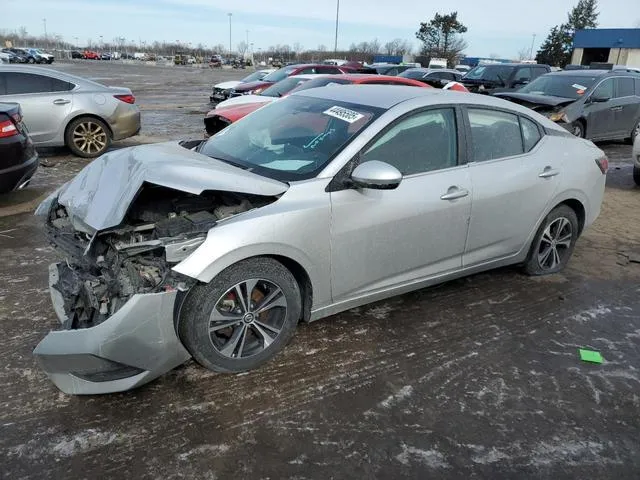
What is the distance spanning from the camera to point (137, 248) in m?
2.90

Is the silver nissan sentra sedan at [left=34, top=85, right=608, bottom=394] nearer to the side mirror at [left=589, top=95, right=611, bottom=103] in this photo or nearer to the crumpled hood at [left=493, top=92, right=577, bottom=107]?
the crumpled hood at [left=493, top=92, right=577, bottom=107]

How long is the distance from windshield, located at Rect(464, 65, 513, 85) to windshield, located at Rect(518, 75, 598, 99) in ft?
13.3

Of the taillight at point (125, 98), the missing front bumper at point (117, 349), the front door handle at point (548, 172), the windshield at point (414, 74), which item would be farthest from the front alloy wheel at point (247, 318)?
the windshield at point (414, 74)

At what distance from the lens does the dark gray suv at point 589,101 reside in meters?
10.6

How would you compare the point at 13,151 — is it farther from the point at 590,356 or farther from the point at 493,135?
the point at 590,356

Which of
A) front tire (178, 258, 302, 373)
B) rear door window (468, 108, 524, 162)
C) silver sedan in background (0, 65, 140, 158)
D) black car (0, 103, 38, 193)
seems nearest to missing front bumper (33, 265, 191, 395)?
front tire (178, 258, 302, 373)

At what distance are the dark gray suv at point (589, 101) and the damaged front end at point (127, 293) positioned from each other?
9245 mm

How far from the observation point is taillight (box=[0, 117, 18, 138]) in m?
5.88

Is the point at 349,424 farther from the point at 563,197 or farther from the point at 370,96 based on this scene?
the point at 563,197

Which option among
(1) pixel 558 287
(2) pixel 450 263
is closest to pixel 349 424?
(2) pixel 450 263

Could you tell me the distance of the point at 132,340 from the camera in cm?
271

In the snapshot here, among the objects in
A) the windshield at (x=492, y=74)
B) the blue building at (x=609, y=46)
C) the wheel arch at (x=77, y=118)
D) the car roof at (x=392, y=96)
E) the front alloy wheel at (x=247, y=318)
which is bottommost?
the front alloy wheel at (x=247, y=318)

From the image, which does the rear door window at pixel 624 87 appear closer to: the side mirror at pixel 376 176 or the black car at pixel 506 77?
the black car at pixel 506 77

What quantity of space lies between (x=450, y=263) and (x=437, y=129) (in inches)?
39.8
